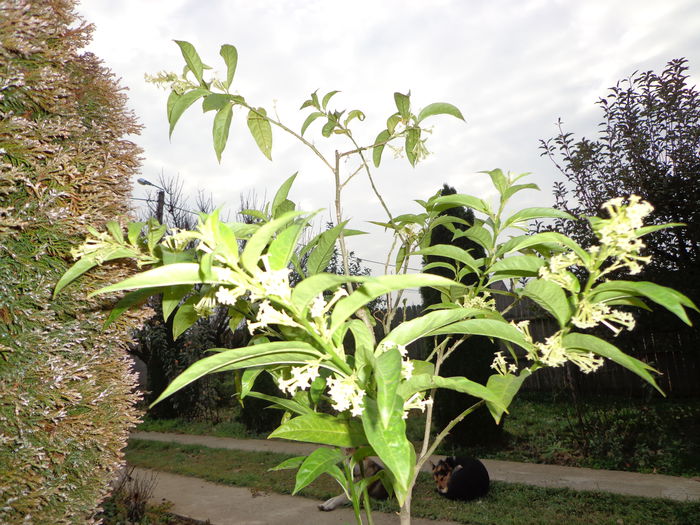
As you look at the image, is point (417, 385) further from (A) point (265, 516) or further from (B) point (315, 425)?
(A) point (265, 516)

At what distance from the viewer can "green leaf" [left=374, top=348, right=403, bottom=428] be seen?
1.90ft

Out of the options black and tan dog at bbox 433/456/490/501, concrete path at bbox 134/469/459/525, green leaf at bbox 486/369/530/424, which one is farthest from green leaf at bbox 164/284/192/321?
black and tan dog at bbox 433/456/490/501

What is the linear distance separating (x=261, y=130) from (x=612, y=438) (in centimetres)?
683

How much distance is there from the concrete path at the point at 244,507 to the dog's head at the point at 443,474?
652 mm

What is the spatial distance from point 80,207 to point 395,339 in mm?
1801

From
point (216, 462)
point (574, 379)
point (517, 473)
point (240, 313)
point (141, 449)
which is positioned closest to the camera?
point (240, 313)

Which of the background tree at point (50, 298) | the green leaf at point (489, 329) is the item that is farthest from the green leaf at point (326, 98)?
the background tree at point (50, 298)

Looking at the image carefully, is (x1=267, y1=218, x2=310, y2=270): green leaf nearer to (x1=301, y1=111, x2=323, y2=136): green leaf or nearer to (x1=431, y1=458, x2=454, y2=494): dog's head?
(x1=301, y1=111, x2=323, y2=136): green leaf

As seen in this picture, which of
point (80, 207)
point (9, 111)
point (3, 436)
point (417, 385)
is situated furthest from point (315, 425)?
point (9, 111)

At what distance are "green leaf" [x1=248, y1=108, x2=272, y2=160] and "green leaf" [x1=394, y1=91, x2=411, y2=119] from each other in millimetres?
386

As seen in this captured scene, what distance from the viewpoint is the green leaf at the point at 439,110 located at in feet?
4.28

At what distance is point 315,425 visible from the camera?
2.93 ft

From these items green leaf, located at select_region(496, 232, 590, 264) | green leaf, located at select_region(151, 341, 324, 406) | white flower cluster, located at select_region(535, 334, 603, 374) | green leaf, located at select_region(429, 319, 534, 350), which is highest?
green leaf, located at select_region(496, 232, 590, 264)

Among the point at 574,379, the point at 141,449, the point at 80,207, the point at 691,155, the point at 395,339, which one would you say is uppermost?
the point at 691,155
